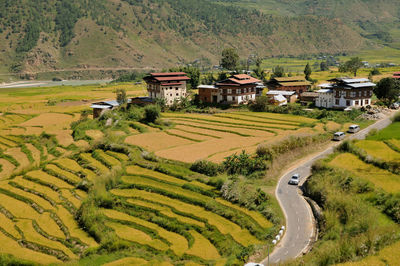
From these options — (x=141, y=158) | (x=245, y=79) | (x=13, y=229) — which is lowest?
(x=13, y=229)

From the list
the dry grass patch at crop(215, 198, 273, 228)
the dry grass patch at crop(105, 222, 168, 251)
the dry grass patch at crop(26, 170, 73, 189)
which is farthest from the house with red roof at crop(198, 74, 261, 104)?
the dry grass patch at crop(105, 222, 168, 251)

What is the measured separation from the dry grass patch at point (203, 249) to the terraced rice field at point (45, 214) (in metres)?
9.10

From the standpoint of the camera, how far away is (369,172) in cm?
4225

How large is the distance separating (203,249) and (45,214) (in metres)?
19.1

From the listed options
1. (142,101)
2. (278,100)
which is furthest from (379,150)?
(142,101)

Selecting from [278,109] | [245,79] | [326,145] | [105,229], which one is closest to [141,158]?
[105,229]

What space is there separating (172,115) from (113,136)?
20287mm

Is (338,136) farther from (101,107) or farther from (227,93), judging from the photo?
(101,107)

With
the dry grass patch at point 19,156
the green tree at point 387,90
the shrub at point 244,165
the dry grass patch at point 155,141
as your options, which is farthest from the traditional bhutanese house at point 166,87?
the shrub at point 244,165

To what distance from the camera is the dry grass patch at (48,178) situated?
163ft

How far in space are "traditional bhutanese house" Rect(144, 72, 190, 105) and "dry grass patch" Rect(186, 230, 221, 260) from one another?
58270mm

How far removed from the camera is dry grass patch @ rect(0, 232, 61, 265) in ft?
109

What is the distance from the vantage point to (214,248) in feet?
111

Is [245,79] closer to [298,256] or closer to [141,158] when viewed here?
[141,158]
